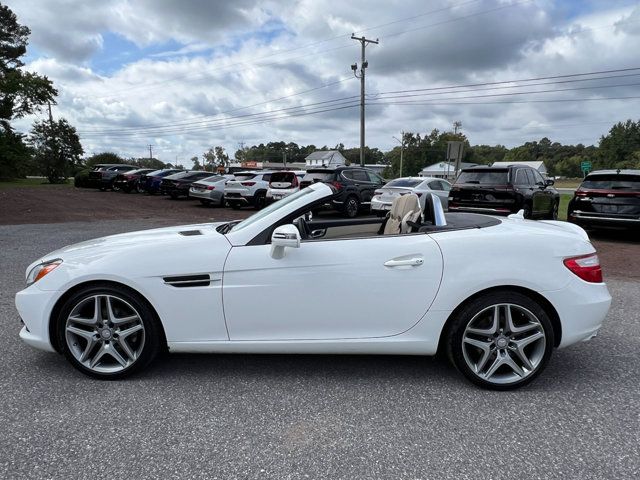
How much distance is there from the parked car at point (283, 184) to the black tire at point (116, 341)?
1357 centimetres

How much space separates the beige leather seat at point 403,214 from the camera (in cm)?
356

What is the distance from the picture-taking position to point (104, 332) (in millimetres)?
3072

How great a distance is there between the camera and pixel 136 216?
15.1 meters

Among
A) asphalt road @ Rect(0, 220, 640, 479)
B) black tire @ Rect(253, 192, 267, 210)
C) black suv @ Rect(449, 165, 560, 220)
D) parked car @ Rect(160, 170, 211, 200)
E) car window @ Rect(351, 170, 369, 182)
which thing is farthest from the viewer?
parked car @ Rect(160, 170, 211, 200)

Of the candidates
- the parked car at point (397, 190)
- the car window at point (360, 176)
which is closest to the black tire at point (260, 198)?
the car window at point (360, 176)

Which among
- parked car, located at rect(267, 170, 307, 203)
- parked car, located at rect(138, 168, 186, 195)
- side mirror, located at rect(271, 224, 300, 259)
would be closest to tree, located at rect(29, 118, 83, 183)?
parked car, located at rect(138, 168, 186, 195)

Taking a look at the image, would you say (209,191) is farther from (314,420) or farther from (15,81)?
(15,81)

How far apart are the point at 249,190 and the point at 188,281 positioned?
49.8 ft

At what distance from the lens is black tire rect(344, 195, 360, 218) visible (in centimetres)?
1490

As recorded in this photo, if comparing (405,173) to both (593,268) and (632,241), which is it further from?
(593,268)

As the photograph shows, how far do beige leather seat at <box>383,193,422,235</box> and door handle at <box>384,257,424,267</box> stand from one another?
50 centimetres

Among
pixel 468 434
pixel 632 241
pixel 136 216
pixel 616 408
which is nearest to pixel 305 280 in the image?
pixel 468 434

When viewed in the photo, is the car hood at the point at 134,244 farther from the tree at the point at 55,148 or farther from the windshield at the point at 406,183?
the tree at the point at 55,148

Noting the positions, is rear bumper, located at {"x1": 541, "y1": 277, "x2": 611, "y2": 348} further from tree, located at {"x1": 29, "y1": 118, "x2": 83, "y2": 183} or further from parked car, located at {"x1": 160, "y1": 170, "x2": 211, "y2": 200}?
tree, located at {"x1": 29, "y1": 118, "x2": 83, "y2": 183}
